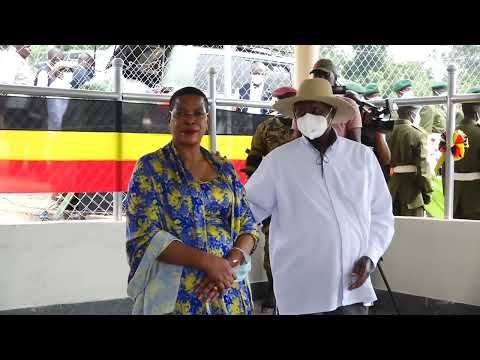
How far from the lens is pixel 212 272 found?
6.97 feet

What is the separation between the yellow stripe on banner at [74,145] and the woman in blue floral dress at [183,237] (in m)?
2.55

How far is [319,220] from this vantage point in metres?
2.66

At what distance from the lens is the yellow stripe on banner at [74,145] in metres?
4.47

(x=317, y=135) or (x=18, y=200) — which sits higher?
(x=317, y=135)

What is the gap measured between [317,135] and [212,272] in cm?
98

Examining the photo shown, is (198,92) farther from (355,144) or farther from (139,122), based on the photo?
(139,122)

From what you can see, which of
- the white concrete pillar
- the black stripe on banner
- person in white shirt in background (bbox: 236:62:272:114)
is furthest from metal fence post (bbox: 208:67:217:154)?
person in white shirt in background (bbox: 236:62:272:114)

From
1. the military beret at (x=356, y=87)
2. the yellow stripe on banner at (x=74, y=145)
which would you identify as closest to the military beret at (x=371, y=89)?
the military beret at (x=356, y=87)

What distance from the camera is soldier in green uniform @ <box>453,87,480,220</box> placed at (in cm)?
509

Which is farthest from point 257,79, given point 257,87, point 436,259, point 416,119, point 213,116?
point 436,259

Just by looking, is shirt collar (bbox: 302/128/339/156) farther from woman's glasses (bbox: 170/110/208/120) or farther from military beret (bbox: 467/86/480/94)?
military beret (bbox: 467/86/480/94)

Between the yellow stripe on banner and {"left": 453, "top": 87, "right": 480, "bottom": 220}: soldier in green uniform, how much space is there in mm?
2368

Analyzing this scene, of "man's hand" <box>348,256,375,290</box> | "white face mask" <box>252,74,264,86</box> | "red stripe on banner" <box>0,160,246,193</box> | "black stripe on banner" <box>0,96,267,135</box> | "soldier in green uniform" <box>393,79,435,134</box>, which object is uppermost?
"white face mask" <box>252,74,264,86</box>
